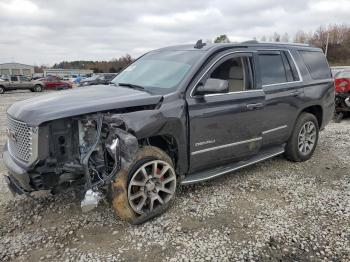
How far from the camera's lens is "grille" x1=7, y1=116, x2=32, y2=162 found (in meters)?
3.33

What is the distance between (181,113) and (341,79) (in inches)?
309

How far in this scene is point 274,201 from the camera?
4.27 meters

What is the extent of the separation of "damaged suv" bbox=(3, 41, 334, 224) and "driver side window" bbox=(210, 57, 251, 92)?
0.05 feet

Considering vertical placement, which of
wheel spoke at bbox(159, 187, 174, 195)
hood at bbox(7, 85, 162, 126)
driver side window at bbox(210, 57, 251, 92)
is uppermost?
driver side window at bbox(210, 57, 251, 92)

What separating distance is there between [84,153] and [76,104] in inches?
21.1

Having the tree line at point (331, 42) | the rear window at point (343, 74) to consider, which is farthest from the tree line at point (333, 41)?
the rear window at point (343, 74)

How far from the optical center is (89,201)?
3254 millimetres

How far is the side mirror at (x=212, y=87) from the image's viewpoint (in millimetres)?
3975

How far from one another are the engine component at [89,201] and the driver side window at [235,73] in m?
2.32

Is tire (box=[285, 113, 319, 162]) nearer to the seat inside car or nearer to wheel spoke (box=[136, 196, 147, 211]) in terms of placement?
the seat inside car

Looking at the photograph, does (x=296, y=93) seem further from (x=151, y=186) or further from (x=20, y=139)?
(x=20, y=139)

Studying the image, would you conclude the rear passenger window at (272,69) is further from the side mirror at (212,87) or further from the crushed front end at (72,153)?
the crushed front end at (72,153)

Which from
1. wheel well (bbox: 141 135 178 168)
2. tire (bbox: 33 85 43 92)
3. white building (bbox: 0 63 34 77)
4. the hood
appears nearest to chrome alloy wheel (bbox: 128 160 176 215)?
wheel well (bbox: 141 135 178 168)

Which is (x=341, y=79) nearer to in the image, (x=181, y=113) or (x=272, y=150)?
(x=272, y=150)
